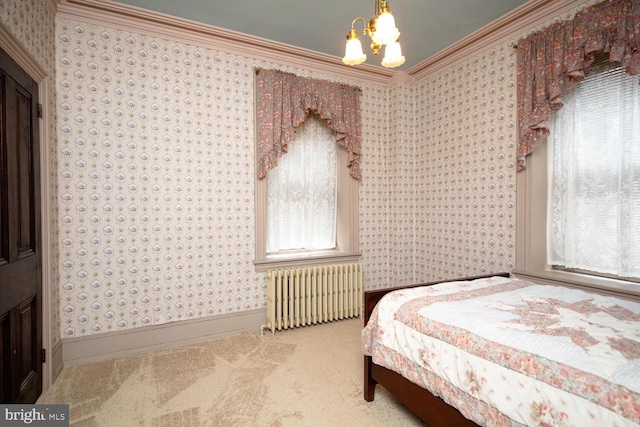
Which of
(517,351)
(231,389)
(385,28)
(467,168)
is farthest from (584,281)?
(231,389)

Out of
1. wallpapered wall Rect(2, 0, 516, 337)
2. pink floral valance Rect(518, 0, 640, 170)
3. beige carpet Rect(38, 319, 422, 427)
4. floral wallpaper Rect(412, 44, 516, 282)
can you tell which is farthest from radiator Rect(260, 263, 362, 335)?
pink floral valance Rect(518, 0, 640, 170)

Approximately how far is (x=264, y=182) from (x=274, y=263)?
869mm

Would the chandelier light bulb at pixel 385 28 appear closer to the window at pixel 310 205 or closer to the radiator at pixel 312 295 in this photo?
the window at pixel 310 205

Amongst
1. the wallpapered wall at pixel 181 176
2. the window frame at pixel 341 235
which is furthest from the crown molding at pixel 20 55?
the window frame at pixel 341 235

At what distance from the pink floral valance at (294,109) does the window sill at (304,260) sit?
2.96 ft

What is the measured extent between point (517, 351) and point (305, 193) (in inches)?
109

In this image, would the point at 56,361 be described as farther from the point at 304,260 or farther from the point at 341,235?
the point at 341,235

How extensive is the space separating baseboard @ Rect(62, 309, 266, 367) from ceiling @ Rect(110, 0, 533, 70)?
2.79m

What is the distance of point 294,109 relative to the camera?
3.45 metres

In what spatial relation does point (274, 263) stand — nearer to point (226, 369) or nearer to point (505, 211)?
point (226, 369)

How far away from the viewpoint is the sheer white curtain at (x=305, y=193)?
3.62m

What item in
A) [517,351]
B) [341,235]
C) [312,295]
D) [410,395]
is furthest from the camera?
[341,235]

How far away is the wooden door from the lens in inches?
67.9

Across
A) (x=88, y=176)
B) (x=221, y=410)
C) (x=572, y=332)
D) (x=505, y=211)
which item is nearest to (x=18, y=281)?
(x=88, y=176)
